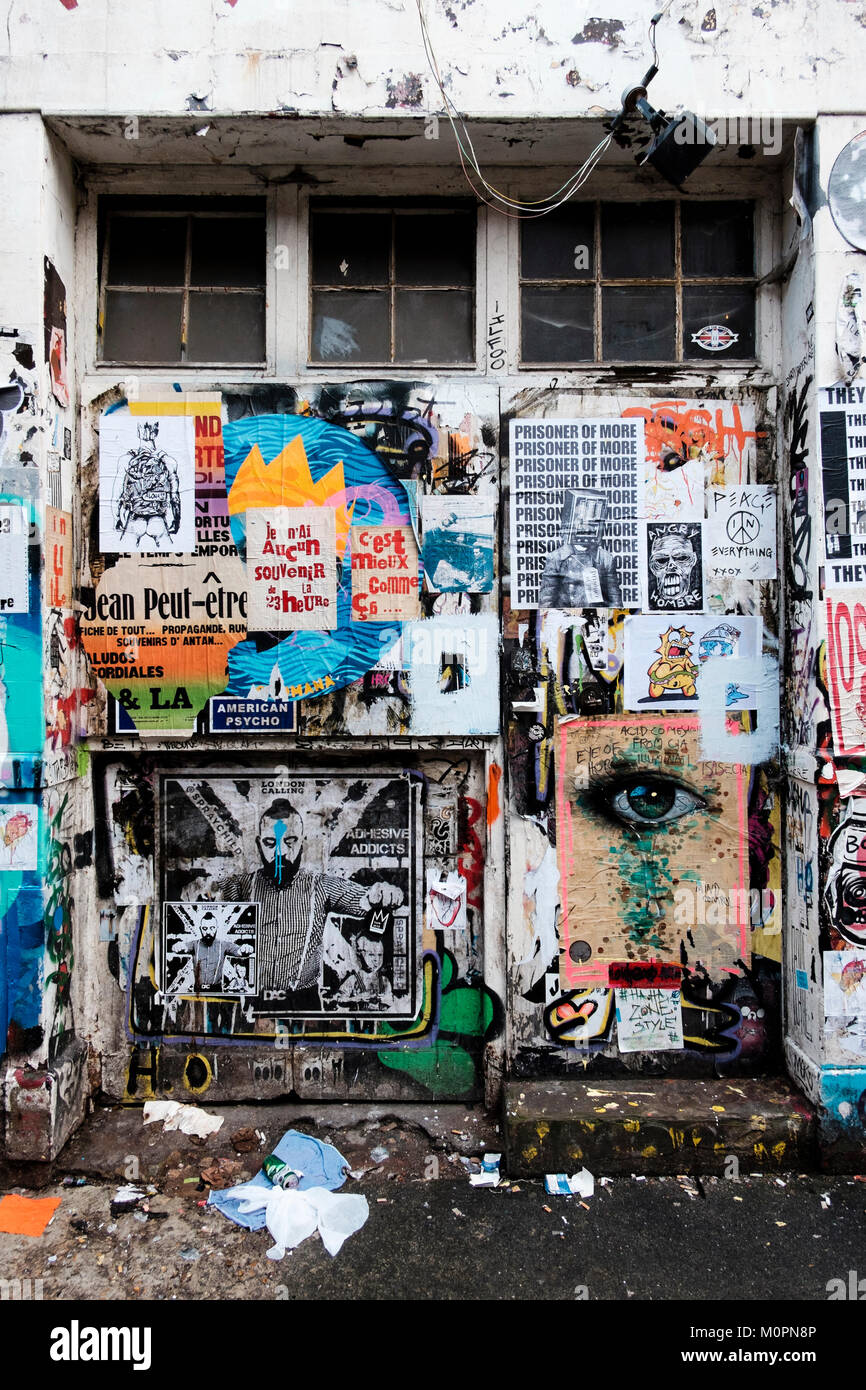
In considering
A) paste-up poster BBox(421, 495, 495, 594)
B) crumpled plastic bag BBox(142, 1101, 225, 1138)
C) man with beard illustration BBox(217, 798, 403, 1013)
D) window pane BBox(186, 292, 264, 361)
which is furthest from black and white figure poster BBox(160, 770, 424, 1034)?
window pane BBox(186, 292, 264, 361)

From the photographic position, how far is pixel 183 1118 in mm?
3756

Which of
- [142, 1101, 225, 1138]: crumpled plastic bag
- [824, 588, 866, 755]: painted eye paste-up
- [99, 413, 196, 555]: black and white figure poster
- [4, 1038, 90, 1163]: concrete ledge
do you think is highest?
[99, 413, 196, 555]: black and white figure poster

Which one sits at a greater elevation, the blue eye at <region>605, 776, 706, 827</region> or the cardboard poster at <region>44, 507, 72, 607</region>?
the cardboard poster at <region>44, 507, 72, 607</region>

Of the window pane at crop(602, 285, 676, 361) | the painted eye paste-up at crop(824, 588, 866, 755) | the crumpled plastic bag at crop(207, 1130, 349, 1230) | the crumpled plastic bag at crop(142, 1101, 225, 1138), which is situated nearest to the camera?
the crumpled plastic bag at crop(207, 1130, 349, 1230)

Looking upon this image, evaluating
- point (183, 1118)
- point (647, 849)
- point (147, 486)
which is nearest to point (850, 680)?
point (647, 849)

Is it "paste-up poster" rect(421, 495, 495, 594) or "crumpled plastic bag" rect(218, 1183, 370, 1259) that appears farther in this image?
"paste-up poster" rect(421, 495, 495, 594)

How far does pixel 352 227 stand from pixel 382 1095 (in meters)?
4.23

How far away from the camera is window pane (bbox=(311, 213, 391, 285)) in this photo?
3928mm

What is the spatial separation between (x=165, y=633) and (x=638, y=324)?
2.74 meters

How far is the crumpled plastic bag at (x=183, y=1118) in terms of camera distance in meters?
3.71

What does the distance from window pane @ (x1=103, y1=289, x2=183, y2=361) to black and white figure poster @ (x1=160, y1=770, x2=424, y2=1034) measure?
209cm

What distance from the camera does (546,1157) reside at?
3447 millimetres

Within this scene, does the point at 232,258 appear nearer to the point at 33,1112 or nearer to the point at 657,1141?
the point at 33,1112

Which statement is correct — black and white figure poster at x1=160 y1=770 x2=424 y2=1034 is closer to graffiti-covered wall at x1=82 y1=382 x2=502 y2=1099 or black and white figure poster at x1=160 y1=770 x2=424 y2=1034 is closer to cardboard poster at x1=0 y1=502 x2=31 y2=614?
graffiti-covered wall at x1=82 y1=382 x2=502 y2=1099
